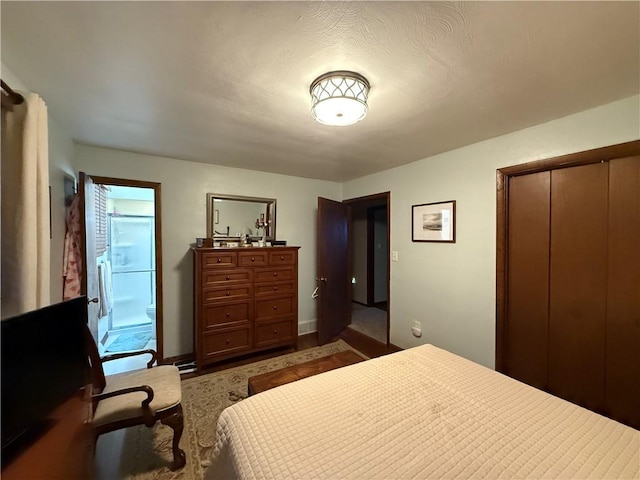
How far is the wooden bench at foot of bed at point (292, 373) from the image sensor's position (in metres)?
1.83

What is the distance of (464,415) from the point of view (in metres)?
1.11

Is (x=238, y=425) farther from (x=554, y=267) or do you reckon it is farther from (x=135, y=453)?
(x=554, y=267)

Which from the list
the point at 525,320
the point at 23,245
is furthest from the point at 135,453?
the point at 525,320

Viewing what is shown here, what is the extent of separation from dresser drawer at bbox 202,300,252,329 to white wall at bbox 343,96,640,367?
1.81 m

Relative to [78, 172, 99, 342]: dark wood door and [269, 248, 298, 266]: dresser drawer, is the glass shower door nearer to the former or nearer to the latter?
[78, 172, 99, 342]: dark wood door

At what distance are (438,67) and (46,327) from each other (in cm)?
215

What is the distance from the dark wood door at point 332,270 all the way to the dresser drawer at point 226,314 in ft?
3.15

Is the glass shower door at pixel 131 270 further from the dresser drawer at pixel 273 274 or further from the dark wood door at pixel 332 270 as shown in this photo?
the dark wood door at pixel 332 270

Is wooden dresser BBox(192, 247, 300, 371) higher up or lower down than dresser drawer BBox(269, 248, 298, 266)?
lower down

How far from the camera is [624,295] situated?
170 centimetres

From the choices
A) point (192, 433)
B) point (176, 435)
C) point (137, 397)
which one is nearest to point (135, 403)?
point (137, 397)

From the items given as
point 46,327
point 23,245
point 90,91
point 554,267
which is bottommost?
point 46,327

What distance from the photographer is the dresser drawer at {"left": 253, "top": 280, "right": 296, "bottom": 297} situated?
2.98 meters

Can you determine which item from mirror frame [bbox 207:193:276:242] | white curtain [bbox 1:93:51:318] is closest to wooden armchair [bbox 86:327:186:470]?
white curtain [bbox 1:93:51:318]
